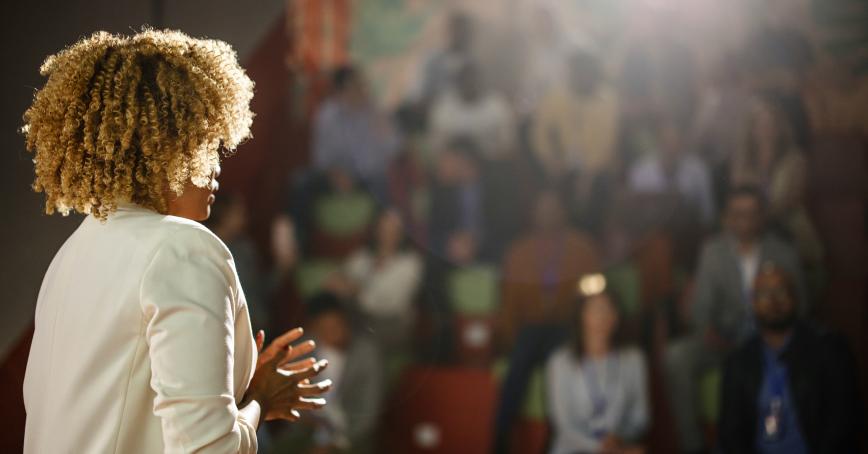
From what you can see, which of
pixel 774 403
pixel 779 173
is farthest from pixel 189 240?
pixel 779 173

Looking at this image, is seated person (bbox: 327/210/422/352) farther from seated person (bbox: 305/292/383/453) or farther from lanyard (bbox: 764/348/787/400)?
lanyard (bbox: 764/348/787/400)

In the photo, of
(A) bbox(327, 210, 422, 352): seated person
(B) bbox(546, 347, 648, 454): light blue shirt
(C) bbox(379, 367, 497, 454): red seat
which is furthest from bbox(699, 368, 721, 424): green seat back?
(A) bbox(327, 210, 422, 352): seated person

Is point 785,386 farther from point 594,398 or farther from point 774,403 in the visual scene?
point 594,398

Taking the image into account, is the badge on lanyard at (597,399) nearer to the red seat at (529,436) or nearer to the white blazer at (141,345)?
the red seat at (529,436)

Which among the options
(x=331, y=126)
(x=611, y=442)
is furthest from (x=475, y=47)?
(x=611, y=442)

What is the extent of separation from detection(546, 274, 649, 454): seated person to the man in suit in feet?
0.78

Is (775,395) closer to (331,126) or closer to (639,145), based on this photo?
(639,145)

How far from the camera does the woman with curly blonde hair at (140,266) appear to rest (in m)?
1.26

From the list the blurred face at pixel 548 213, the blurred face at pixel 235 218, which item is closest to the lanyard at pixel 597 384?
the blurred face at pixel 548 213

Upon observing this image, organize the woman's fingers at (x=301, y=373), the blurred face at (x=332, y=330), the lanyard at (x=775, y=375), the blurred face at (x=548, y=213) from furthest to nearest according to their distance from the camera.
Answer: the blurred face at (x=548, y=213), the blurred face at (x=332, y=330), the lanyard at (x=775, y=375), the woman's fingers at (x=301, y=373)

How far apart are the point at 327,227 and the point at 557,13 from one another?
6.30ft

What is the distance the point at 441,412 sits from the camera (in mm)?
5723

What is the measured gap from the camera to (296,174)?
5.95 m

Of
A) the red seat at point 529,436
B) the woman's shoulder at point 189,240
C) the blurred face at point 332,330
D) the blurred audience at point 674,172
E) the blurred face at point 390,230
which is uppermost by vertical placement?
the woman's shoulder at point 189,240
